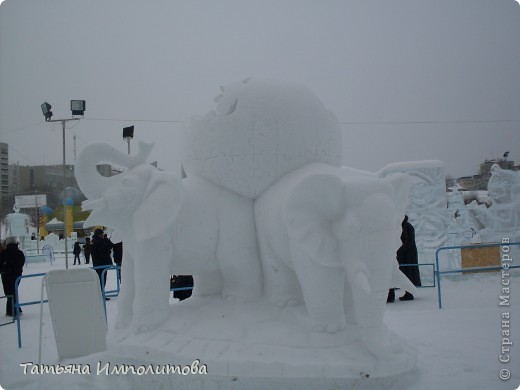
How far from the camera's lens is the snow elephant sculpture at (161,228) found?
137 inches

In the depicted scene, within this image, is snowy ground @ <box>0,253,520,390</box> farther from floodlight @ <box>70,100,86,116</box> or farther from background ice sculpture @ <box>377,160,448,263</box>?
floodlight @ <box>70,100,86,116</box>

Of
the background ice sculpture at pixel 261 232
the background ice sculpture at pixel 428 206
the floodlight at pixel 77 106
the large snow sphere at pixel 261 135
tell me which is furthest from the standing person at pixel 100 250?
the background ice sculpture at pixel 428 206

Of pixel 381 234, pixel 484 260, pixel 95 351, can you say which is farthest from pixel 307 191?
pixel 484 260

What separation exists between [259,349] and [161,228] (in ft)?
3.52

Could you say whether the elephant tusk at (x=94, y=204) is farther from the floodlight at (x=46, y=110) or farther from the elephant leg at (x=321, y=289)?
the floodlight at (x=46, y=110)

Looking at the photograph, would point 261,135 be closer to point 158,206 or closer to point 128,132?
point 158,206

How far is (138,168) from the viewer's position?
3.70 meters

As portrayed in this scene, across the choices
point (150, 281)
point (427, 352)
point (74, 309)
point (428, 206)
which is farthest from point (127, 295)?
point (428, 206)

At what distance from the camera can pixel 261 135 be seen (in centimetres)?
357

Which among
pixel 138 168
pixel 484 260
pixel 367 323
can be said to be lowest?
pixel 484 260

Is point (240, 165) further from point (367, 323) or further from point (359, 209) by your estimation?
point (367, 323)

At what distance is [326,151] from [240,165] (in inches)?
27.1

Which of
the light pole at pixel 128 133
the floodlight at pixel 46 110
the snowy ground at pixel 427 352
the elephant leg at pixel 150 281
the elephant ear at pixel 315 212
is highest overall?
the floodlight at pixel 46 110

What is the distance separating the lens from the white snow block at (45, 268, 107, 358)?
436cm
